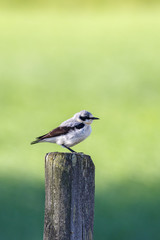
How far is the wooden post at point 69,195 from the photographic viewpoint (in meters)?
3.51

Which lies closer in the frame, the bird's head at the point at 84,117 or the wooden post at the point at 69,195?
the wooden post at the point at 69,195

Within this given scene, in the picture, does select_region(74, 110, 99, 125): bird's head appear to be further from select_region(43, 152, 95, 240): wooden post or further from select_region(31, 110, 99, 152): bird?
select_region(43, 152, 95, 240): wooden post

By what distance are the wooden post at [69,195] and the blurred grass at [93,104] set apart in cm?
421

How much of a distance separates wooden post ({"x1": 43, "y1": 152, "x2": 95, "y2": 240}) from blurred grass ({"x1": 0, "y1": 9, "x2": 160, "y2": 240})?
4211 millimetres

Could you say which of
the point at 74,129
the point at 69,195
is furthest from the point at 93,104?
the point at 69,195

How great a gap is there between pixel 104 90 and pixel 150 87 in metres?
1.38

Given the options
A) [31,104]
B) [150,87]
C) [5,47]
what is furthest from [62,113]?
[5,47]

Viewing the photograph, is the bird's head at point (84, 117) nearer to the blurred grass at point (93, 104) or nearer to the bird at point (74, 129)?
the bird at point (74, 129)

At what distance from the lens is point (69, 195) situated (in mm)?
3506

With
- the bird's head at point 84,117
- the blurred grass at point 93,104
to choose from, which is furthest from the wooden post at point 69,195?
the blurred grass at point 93,104

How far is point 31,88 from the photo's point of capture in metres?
15.8

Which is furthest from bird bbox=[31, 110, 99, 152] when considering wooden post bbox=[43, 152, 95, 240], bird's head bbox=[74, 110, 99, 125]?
wooden post bbox=[43, 152, 95, 240]

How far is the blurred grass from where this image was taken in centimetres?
850

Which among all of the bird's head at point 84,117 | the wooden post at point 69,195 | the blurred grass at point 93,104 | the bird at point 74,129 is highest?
the blurred grass at point 93,104
